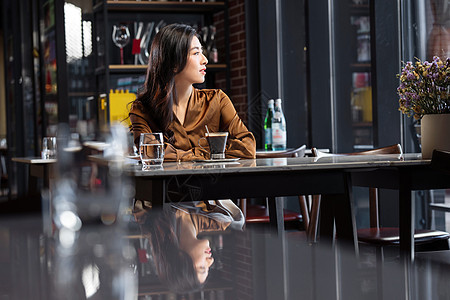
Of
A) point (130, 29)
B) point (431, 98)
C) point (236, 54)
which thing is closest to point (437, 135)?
point (431, 98)

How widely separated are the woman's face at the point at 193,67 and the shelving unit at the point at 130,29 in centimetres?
266

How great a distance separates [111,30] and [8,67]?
5.56 meters

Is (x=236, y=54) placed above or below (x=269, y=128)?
above

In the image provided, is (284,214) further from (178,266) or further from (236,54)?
(178,266)

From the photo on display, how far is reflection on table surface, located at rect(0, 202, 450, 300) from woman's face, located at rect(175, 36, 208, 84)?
2224 mm

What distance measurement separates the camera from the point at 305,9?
16.3 ft

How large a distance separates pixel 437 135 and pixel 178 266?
6.64 ft

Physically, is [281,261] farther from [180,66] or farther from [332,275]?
[180,66]

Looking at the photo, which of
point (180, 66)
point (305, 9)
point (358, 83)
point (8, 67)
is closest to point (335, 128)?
point (358, 83)

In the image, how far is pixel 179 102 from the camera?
2.83 meters

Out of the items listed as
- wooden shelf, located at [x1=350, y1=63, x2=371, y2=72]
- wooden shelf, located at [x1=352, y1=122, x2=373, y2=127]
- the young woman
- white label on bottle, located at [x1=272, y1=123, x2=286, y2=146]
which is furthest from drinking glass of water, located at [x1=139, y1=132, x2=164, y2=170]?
wooden shelf, located at [x1=350, y1=63, x2=371, y2=72]

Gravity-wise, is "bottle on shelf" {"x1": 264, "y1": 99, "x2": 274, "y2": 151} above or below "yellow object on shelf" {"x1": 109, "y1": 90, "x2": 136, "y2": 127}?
below

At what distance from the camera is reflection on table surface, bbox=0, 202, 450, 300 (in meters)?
0.34

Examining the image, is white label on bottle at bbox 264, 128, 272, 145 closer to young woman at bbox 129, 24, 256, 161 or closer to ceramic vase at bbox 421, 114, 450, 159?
young woman at bbox 129, 24, 256, 161
